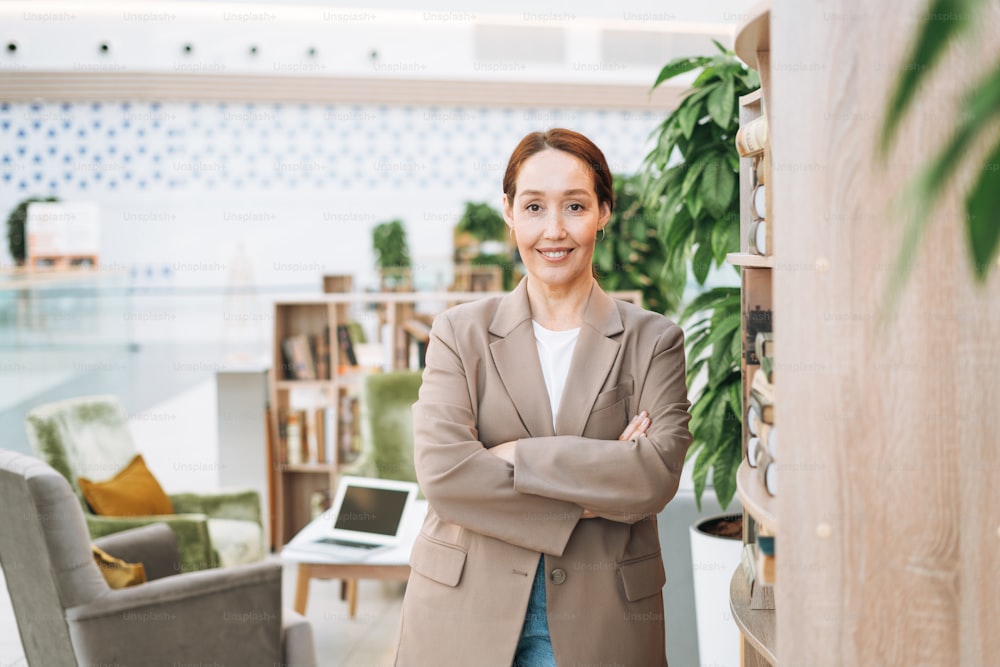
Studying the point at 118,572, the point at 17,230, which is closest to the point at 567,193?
the point at 118,572

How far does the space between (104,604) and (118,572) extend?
209 millimetres

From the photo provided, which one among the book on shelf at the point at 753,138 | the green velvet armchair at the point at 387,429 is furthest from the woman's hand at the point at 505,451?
the green velvet armchair at the point at 387,429

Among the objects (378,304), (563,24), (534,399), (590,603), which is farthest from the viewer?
(563,24)

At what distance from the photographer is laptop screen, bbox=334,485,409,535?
4258 millimetres

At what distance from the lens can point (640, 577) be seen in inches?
73.2

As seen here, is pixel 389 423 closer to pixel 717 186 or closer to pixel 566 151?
pixel 717 186

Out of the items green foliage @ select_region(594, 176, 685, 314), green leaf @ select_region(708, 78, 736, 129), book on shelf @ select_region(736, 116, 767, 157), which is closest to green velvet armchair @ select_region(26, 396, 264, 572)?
green foliage @ select_region(594, 176, 685, 314)

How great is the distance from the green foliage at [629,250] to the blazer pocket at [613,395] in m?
3.82

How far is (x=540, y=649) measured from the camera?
1.86 meters

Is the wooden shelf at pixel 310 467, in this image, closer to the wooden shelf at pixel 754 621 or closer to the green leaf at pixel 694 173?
Result: the green leaf at pixel 694 173

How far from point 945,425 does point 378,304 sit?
17.8 ft

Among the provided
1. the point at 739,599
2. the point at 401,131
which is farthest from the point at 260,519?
the point at 401,131

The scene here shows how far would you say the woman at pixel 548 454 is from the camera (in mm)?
1826

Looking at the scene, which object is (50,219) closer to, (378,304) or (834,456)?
(378,304)
